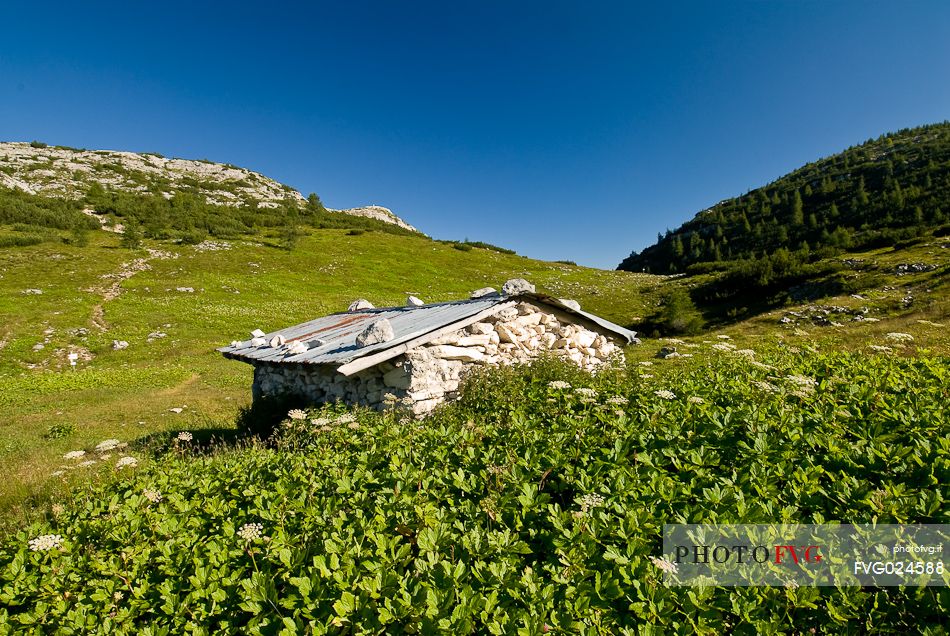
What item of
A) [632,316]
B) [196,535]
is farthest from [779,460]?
[632,316]

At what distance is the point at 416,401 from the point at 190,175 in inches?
4035

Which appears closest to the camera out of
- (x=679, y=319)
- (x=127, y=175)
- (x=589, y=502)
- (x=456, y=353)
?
(x=589, y=502)

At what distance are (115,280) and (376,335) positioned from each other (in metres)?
41.0

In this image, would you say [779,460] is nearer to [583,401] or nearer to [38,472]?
[583,401]

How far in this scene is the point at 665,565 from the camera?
222 cm

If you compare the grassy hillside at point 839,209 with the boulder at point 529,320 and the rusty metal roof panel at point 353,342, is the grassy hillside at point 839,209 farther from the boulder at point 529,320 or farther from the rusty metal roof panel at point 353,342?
the rusty metal roof panel at point 353,342

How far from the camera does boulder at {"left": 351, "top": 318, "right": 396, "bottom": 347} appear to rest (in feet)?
24.7

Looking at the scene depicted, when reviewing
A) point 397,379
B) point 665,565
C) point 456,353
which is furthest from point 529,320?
point 665,565

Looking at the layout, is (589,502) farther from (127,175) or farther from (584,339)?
(127,175)

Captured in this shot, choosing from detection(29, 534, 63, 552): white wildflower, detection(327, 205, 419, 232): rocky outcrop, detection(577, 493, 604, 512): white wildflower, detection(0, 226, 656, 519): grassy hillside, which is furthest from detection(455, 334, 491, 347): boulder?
A: detection(327, 205, 419, 232): rocky outcrop

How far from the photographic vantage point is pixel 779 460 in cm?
322

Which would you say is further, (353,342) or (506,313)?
(506,313)

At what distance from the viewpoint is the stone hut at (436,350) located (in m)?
7.38

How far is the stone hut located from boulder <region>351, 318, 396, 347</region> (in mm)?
20
